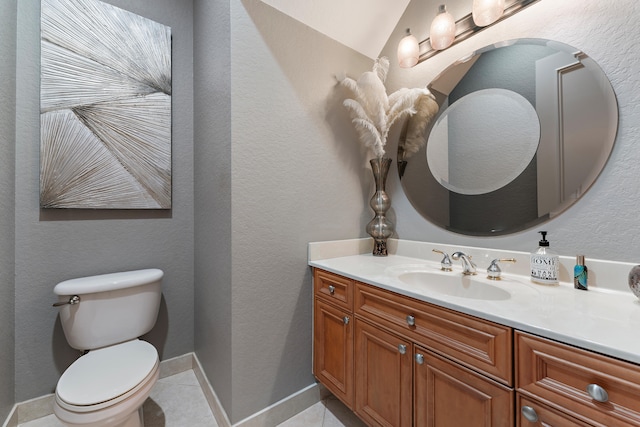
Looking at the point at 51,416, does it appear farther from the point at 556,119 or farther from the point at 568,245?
the point at 556,119

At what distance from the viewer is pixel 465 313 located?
0.77 meters

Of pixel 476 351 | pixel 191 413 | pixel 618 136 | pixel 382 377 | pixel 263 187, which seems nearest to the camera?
pixel 476 351

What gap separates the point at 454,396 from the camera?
799 millimetres

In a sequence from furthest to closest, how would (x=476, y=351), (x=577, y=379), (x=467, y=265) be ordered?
(x=467, y=265) → (x=476, y=351) → (x=577, y=379)

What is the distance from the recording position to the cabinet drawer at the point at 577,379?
0.51 m

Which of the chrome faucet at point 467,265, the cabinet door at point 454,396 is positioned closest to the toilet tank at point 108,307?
the cabinet door at point 454,396

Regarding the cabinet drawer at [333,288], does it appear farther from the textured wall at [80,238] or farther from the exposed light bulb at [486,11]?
the exposed light bulb at [486,11]

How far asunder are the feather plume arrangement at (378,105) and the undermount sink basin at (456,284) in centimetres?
75

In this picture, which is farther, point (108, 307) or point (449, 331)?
Result: point (108, 307)

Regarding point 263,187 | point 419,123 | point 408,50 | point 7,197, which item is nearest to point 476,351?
point 263,187

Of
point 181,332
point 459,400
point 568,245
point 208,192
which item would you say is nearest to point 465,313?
point 459,400

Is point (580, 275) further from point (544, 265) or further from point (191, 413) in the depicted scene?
point (191, 413)

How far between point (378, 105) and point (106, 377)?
186 cm

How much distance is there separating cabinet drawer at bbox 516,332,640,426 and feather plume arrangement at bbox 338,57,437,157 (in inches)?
45.8
